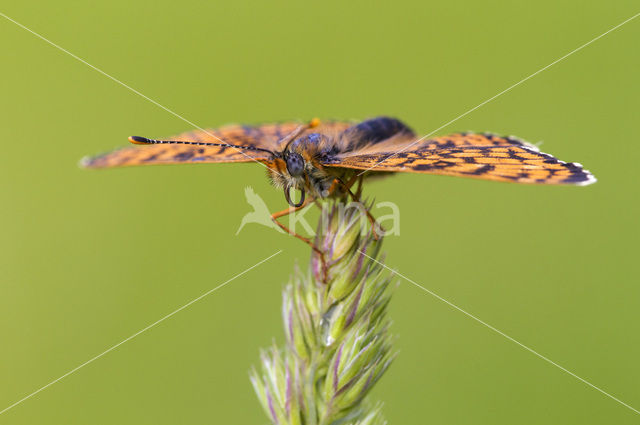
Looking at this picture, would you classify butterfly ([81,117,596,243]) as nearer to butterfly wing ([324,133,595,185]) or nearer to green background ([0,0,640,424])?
butterfly wing ([324,133,595,185])

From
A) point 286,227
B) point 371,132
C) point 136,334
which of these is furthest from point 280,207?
point 286,227

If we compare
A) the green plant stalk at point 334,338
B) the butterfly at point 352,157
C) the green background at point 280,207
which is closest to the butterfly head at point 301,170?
the butterfly at point 352,157

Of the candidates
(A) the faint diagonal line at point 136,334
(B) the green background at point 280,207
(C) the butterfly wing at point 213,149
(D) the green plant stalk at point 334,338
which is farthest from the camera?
(B) the green background at point 280,207

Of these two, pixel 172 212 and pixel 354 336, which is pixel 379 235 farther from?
pixel 172 212

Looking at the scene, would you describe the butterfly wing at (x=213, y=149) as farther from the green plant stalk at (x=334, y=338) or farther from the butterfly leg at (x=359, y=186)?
the green plant stalk at (x=334, y=338)

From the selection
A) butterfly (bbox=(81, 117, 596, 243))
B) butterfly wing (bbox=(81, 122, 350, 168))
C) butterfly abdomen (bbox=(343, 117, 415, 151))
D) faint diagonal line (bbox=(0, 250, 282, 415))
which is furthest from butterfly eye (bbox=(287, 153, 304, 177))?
faint diagonal line (bbox=(0, 250, 282, 415))

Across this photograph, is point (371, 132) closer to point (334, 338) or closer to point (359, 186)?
point (359, 186)

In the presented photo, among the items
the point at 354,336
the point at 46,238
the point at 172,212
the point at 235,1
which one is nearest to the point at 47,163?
the point at 46,238
